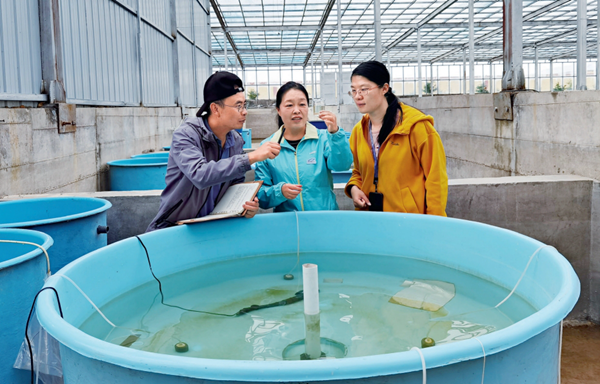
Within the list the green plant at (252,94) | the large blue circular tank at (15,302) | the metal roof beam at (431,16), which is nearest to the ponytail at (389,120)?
the large blue circular tank at (15,302)

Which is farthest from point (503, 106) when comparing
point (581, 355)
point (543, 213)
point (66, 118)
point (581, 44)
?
point (581, 44)

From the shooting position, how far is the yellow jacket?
275 cm

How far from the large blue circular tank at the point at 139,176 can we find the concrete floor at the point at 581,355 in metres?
3.73

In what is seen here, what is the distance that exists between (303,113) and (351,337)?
1300mm

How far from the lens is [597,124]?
4.16 metres

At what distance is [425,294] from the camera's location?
7.71 ft

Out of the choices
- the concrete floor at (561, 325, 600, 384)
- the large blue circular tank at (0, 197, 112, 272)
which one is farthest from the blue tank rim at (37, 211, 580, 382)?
the concrete floor at (561, 325, 600, 384)

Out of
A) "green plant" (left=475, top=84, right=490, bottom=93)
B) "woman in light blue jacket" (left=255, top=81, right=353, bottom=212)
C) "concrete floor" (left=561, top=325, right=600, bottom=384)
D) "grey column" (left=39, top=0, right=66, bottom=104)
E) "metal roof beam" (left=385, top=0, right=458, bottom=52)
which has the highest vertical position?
"metal roof beam" (left=385, top=0, right=458, bottom=52)

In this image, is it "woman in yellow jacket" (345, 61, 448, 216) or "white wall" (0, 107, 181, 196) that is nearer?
"woman in yellow jacket" (345, 61, 448, 216)

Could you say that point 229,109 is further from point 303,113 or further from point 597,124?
point 597,124

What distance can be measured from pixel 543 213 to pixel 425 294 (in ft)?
7.12

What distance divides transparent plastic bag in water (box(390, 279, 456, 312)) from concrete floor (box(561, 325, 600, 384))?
1.35 m

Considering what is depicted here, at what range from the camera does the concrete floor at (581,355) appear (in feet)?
10.4

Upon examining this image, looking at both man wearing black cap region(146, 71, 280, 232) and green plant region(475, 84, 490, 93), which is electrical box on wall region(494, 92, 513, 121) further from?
green plant region(475, 84, 490, 93)
